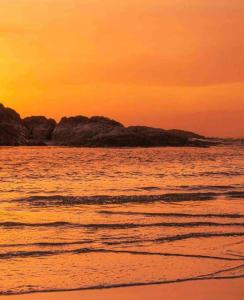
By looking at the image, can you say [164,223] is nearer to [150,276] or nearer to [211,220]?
[211,220]

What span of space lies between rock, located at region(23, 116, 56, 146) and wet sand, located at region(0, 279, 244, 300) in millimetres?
142631

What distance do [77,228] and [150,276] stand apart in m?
5.81

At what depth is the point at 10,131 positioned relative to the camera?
140125 mm

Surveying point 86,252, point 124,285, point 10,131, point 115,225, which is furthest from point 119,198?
point 10,131

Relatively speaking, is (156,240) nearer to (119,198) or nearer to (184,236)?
(184,236)

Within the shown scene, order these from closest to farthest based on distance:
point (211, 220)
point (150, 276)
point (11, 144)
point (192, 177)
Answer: point (150, 276) < point (211, 220) < point (192, 177) < point (11, 144)

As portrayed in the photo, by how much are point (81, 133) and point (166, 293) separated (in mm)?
134009

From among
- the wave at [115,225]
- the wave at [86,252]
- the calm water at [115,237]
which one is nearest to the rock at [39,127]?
the calm water at [115,237]

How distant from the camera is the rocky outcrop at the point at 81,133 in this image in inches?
5143

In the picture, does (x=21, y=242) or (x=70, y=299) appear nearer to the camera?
(x=70, y=299)

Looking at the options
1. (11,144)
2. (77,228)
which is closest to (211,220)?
(77,228)

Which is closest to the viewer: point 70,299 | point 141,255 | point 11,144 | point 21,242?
point 70,299

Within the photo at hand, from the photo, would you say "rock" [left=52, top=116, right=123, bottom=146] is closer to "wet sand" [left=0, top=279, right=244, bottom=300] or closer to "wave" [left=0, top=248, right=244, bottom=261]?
"wave" [left=0, top=248, right=244, bottom=261]

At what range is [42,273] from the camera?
11.1 m
